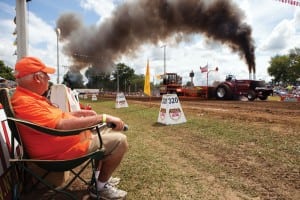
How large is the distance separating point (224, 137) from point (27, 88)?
4.31 meters

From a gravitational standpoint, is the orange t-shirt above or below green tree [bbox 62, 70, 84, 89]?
below

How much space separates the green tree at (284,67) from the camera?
2612 inches

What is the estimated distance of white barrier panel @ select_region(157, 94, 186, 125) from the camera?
8156 mm

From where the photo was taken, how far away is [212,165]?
4.01m

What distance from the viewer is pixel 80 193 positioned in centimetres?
314

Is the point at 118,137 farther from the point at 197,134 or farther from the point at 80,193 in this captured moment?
the point at 197,134

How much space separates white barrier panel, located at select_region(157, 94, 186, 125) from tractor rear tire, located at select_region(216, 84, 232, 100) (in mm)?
12550

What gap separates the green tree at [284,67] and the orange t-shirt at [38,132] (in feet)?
232

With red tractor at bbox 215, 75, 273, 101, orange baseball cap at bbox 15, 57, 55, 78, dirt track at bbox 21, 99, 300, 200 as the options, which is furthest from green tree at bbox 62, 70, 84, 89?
orange baseball cap at bbox 15, 57, 55, 78

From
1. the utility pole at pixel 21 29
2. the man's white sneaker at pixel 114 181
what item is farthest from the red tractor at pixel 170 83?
the man's white sneaker at pixel 114 181

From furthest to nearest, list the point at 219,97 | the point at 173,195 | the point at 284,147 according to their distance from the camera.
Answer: the point at 219,97 → the point at 284,147 → the point at 173,195

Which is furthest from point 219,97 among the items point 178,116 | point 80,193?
point 80,193

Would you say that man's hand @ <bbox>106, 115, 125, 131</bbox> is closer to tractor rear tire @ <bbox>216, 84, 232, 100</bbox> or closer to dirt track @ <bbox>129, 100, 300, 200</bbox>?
dirt track @ <bbox>129, 100, 300, 200</bbox>

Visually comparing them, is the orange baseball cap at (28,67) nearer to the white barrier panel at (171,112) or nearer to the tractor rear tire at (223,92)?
the white barrier panel at (171,112)
